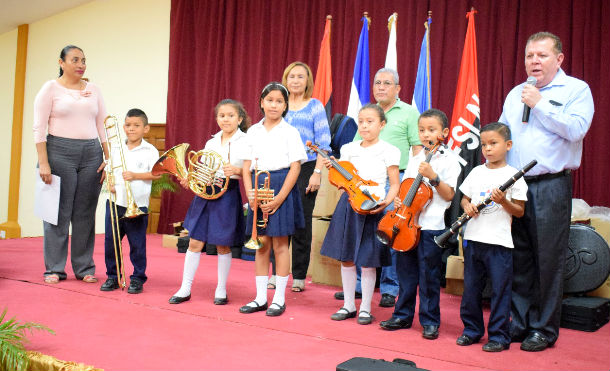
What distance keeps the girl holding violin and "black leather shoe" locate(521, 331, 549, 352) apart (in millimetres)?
837

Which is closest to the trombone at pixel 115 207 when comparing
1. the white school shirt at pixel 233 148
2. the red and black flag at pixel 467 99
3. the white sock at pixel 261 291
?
the white school shirt at pixel 233 148

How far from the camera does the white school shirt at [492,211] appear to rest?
301 cm

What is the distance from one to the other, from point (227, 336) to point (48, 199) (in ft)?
6.16

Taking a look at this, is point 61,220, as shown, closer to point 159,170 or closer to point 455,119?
point 159,170

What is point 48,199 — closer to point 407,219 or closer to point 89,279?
point 89,279

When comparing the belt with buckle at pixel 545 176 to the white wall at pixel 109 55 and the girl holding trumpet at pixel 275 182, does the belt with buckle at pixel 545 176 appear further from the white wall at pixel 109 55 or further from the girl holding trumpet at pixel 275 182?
the white wall at pixel 109 55

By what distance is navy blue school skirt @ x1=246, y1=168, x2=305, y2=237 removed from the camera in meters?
3.58

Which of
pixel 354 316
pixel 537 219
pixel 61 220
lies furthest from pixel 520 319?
pixel 61 220

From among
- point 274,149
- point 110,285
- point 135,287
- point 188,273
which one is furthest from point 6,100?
point 274,149

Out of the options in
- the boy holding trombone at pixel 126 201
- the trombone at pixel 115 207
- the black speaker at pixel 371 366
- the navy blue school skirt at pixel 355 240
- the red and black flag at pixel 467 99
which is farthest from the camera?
the red and black flag at pixel 467 99

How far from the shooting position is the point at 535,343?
304 cm

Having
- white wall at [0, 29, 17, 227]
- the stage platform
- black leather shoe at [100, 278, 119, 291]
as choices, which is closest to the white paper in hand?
the stage platform

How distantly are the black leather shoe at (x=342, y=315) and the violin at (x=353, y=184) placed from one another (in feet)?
1.97

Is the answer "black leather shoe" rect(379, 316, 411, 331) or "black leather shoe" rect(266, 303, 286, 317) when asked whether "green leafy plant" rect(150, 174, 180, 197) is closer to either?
"black leather shoe" rect(266, 303, 286, 317)
